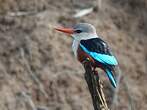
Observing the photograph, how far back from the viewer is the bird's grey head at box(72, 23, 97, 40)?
211cm

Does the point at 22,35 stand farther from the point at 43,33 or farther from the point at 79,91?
the point at 79,91

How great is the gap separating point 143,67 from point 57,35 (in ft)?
3.60

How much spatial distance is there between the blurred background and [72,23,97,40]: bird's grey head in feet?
9.61

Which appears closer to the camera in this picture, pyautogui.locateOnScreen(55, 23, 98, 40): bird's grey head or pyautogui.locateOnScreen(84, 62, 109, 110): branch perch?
pyautogui.locateOnScreen(84, 62, 109, 110): branch perch

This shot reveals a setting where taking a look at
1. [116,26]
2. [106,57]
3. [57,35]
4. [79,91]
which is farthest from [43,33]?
[106,57]

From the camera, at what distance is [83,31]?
7.02 feet

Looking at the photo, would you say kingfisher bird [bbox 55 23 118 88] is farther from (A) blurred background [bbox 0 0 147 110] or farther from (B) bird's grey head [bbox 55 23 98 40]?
(A) blurred background [bbox 0 0 147 110]

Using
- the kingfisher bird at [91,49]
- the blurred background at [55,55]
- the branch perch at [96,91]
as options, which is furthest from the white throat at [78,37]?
the blurred background at [55,55]

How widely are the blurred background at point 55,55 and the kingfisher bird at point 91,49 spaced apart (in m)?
2.93

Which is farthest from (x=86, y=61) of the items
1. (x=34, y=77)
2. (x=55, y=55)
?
(x=55, y=55)

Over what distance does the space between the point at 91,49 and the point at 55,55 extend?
3326 millimetres

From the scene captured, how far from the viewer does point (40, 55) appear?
538cm

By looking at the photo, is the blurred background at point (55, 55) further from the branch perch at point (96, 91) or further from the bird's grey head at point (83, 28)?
the branch perch at point (96, 91)

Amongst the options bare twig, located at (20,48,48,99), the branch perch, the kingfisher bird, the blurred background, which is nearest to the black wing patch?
the kingfisher bird
